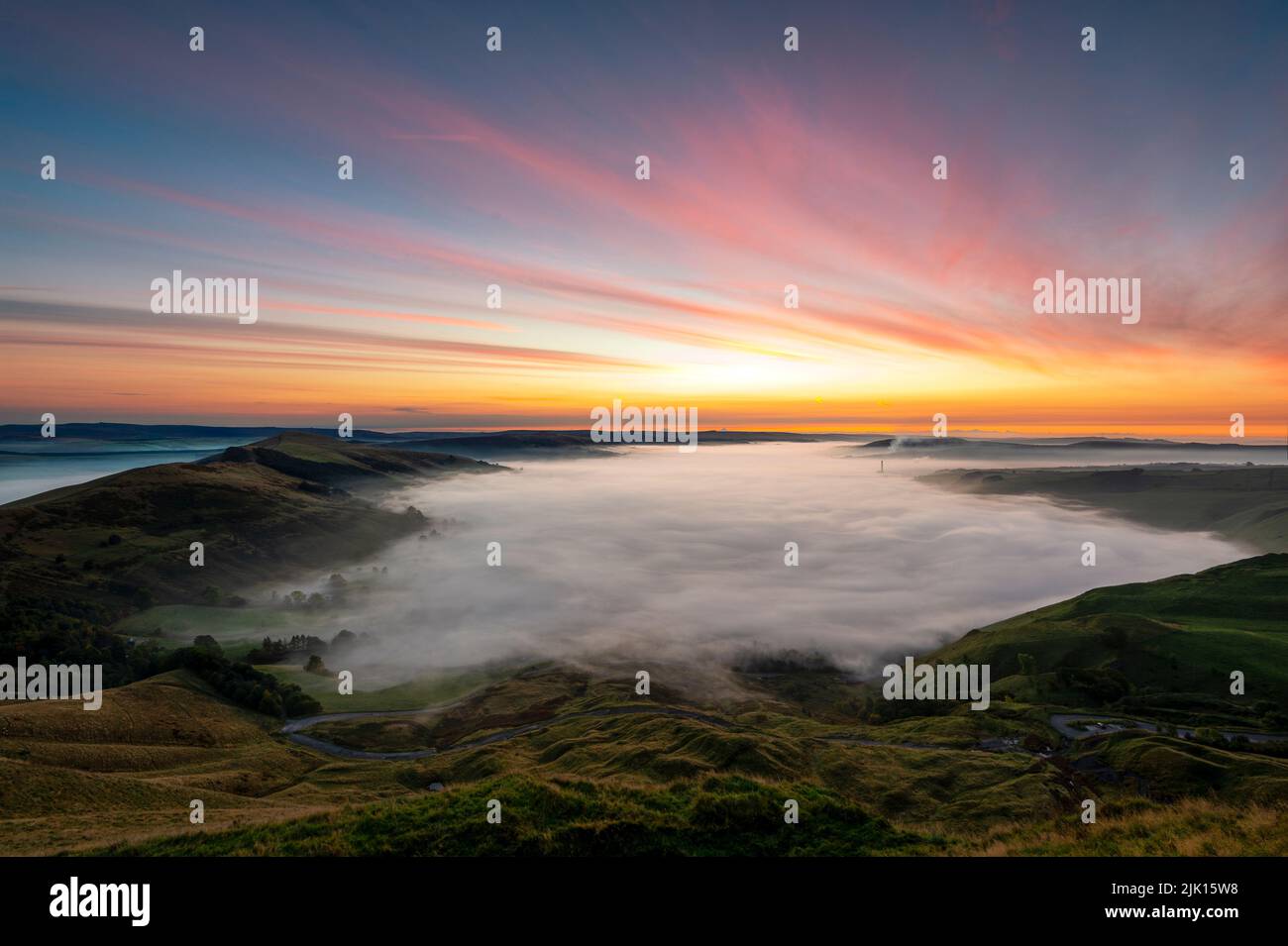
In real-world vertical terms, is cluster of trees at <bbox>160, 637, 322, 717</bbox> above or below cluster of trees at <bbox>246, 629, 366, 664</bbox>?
above

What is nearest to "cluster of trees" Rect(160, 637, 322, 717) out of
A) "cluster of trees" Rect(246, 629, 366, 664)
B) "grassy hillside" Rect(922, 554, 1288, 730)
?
"cluster of trees" Rect(246, 629, 366, 664)

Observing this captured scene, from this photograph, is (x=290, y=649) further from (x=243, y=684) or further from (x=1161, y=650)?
(x=1161, y=650)

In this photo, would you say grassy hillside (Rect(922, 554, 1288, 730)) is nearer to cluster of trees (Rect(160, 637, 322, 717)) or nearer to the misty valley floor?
the misty valley floor

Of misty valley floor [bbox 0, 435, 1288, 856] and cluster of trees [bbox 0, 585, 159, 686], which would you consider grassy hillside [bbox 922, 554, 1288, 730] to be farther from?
cluster of trees [bbox 0, 585, 159, 686]

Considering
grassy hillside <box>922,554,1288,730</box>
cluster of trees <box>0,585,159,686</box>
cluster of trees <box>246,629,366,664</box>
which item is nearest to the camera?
grassy hillside <box>922,554,1288,730</box>

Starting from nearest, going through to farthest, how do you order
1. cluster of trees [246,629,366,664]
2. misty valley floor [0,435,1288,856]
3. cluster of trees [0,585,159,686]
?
misty valley floor [0,435,1288,856], cluster of trees [0,585,159,686], cluster of trees [246,629,366,664]

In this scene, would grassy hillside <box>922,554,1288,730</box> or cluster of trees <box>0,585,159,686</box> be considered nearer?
grassy hillside <box>922,554,1288,730</box>

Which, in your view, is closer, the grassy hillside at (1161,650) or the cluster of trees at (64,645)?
the grassy hillside at (1161,650)

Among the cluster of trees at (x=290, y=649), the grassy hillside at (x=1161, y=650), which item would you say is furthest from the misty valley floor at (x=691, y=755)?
the cluster of trees at (x=290, y=649)

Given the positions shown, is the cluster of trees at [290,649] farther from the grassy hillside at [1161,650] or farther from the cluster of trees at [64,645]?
the grassy hillside at [1161,650]

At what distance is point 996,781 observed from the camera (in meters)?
65.9

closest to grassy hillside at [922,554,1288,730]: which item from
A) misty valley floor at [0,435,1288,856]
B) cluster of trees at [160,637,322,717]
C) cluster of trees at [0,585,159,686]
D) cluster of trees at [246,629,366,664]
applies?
misty valley floor at [0,435,1288,856]
